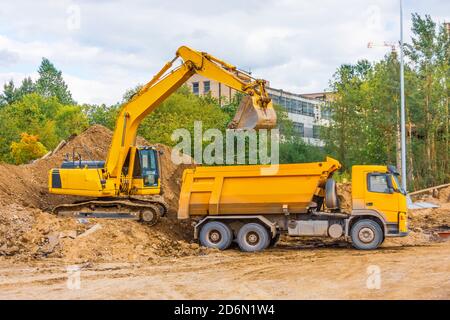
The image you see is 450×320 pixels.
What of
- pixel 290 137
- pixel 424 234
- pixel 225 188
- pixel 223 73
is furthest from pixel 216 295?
pixel 290 137

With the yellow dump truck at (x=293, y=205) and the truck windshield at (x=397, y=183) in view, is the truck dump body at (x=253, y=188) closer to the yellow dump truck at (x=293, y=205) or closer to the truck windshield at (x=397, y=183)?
the yellow dump truck at (x=293, y=205)

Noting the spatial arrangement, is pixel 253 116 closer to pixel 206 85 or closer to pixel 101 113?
pixel 101 113

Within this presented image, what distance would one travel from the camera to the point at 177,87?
23297 millimetres

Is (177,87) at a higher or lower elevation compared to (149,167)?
higher

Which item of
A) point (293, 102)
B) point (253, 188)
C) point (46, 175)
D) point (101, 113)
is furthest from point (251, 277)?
point (293, 102)

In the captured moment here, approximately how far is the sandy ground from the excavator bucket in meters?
3.73

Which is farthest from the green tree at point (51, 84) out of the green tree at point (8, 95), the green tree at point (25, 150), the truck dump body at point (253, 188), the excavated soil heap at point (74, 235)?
the truck dump body at point (253, 188)

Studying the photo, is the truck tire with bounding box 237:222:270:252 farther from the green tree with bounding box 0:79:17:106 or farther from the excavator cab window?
the green tree with bounding box 0:79:17:106

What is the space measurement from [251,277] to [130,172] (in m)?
10.1

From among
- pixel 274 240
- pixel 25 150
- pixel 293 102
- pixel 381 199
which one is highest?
pixel 293 102

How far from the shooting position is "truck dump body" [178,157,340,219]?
2000 cm

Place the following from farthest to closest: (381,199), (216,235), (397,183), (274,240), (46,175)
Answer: (46,175), (274,240), (216,235), (397,183), (381,199)

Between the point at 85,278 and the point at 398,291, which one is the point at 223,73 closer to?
the point at 85,278

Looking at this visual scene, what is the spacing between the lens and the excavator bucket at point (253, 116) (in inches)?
798
